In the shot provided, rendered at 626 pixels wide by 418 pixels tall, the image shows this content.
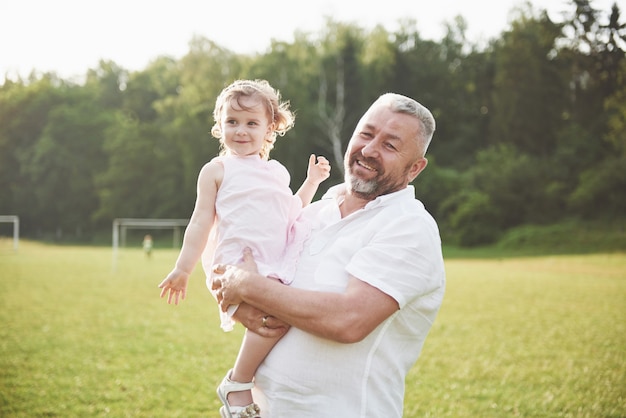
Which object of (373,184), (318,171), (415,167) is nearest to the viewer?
(373,184)

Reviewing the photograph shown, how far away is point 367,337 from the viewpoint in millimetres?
2234

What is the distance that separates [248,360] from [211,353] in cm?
596

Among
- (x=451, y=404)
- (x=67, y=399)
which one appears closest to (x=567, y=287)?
(x=451, y=404)

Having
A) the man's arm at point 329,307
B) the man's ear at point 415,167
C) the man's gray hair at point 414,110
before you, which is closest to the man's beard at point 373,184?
the man's ear at point 415,167

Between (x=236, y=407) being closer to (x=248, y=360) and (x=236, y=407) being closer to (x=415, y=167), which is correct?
(x=248, y=360)

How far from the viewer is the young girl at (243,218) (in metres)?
2.38

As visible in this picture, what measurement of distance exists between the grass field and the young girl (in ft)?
11.3

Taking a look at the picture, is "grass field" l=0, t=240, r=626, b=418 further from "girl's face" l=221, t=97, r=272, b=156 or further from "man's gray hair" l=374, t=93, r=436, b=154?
"man's gray hair" l=374, t=93, r=436, b=154

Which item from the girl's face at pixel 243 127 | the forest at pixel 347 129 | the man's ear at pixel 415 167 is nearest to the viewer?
the man's ear at pixel 415 167

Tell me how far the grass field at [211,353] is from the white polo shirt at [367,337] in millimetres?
3642

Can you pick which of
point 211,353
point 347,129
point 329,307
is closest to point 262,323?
point 329,307

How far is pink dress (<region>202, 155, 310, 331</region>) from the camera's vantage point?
2.51 meters

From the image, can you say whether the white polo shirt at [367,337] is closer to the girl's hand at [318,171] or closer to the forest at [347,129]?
the girl's hand at [318,171]

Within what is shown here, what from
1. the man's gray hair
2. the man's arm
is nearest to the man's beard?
the man's gray hair
